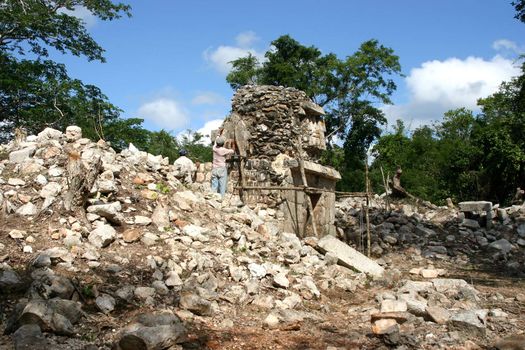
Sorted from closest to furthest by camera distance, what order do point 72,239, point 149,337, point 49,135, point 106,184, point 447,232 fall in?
point 149,337 < point 72,239 < point 106,184 < point 49,135 < point 447,232

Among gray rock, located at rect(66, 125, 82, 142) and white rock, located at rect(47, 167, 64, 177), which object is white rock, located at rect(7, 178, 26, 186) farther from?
gray rock, located at rect(66, 125, 82, 142)

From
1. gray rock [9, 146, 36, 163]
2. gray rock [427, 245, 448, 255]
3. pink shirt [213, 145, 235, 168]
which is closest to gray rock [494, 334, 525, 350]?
pink shirt [213, 145, 235, 168]

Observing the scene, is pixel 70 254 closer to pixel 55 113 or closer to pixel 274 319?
pixel 274 319

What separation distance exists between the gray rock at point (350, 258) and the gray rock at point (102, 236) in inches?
135

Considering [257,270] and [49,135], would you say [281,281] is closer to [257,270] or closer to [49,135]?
[257,270]

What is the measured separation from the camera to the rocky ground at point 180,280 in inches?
159

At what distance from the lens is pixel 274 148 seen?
870cm

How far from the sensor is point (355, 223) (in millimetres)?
11852

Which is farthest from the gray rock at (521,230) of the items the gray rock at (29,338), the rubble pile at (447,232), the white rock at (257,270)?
the gray rock at (29,338)

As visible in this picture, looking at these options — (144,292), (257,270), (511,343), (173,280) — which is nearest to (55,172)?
(173,280)

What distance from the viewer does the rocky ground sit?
4039 mm

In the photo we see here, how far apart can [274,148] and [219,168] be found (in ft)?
3.46

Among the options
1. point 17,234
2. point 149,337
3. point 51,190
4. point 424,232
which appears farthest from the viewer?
point 424,232

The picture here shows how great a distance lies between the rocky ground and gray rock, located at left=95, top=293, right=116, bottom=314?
0.01 metres
